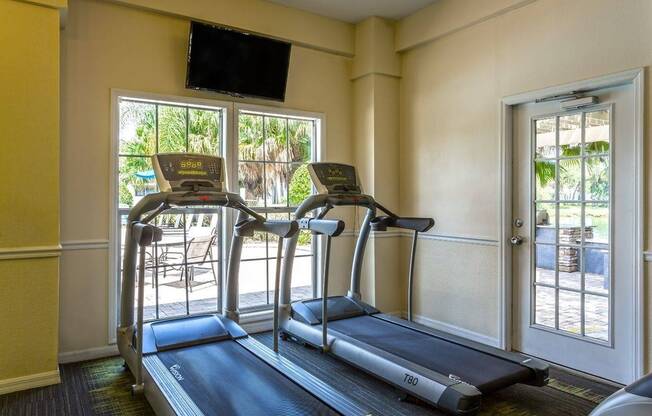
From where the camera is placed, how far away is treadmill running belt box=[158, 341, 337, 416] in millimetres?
2363

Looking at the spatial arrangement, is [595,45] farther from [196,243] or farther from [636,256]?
[196,243]

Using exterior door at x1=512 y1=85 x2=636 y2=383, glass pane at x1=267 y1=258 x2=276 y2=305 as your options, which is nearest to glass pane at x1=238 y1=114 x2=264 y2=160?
glass pane at x1=267 y1=258 x2=276 y2=305

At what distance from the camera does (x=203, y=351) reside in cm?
318

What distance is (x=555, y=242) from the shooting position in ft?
11.9

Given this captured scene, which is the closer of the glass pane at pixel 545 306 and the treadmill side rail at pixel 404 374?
the treadmill side rail at pixel 404 374

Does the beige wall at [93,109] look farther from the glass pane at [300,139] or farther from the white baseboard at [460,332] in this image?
the white baseboard at [460,332]

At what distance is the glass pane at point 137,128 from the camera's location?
3.90m

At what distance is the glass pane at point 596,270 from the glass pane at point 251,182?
2970 millimetres

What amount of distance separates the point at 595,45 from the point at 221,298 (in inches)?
151

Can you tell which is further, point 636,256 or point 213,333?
point 213,333

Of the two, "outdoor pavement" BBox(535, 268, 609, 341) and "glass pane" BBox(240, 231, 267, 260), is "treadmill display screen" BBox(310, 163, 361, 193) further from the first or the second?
"outdoor pavement" BBox(535, 268, 609, 341)

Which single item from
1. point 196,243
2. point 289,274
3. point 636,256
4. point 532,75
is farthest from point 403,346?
point 532,75

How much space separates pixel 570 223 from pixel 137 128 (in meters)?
3.74

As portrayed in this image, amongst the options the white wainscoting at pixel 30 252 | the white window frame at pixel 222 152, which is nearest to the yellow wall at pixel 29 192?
the white wainscoting at pixel 30 252
